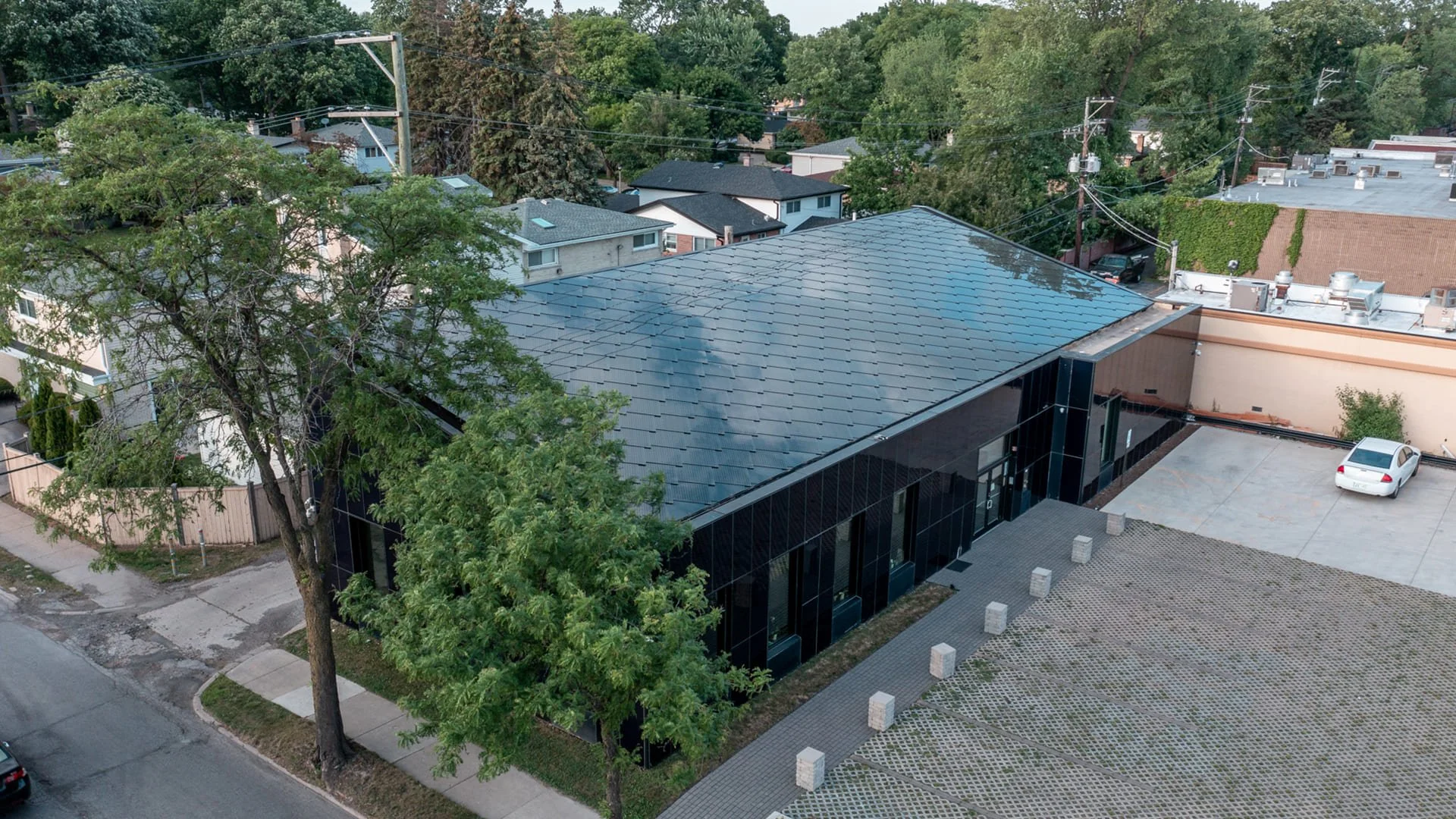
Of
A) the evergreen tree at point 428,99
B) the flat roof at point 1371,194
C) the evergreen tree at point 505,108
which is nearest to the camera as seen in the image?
the flat roof at point 1371,194

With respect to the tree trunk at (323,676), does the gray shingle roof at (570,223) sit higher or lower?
higher

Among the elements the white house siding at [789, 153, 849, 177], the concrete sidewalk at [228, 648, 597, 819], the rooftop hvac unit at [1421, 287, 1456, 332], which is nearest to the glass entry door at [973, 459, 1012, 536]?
the concrete sidewalk at [228, 648, 597, 819]

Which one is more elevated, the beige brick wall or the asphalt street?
the beige brick wall

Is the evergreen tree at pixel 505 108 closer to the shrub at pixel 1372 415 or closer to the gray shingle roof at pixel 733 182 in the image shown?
the gray shingle roof at pixel 733 182

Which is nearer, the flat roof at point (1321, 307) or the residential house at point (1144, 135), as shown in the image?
the flat roof at point (1321, 307)

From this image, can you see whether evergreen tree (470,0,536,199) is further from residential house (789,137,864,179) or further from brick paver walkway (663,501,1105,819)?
brick paver walkway (663,501,1105,819)

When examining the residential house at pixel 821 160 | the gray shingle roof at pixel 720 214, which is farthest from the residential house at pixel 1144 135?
the gray shingle roof at pixel 720 214

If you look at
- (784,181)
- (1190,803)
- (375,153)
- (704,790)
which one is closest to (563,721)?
(704,790)
